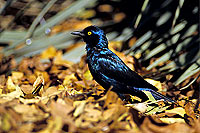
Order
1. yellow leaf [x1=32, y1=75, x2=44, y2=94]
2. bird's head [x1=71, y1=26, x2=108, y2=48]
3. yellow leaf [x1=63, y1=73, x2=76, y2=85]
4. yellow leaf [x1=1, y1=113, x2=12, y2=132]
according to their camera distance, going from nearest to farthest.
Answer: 1. yellow leaf [x1=1, y1=113, x2=12, y2=132]
2. yellow leaf [x1=32, y1=75, x2=44, y2=94]
3. yellow leaf [x1=63, y1=73, x2=76, y2=85]
4. bird's head [x1=71, y1=26, x2=108, y2=48]

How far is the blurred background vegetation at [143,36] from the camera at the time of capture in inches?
128

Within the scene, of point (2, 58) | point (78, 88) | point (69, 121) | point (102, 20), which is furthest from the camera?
point (102, 20)

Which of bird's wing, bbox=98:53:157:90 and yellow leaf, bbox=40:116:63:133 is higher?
bird's wing, bbox=98:53:157:90

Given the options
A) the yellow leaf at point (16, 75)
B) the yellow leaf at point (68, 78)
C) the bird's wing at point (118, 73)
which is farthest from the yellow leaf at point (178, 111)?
the yellow leaf at point (16, 75)

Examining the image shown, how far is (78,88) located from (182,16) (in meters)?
1.67

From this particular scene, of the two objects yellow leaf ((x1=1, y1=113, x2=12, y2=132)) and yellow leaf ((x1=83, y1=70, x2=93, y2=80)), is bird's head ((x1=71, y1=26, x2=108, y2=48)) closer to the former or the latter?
yellow leaf ((x1=83, y1=70, x2=93, y2=80))

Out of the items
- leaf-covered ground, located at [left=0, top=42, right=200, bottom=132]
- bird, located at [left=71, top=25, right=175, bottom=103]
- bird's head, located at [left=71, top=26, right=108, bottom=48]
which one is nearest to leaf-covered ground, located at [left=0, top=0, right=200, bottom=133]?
leaf-covered ground, located at [left=0, top=42, right=200, bottom=132]

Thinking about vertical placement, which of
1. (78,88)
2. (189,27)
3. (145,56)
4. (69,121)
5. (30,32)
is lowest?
(69,121)

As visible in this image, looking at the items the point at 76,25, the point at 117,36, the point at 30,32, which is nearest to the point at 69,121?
the point at 30,32

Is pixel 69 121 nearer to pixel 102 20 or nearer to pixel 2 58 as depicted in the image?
pixel 2 58

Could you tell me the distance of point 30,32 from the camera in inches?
143

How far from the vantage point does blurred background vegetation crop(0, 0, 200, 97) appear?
128 inches

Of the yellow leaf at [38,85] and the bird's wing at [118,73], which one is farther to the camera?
the bird's wing at [118,73]

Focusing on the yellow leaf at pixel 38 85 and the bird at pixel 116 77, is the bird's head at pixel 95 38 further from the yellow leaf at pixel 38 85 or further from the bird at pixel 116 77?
the yellow leaf at pixel 38 85
